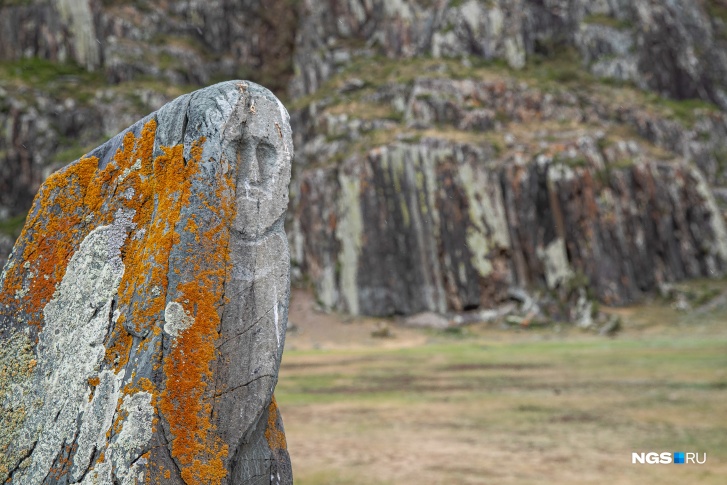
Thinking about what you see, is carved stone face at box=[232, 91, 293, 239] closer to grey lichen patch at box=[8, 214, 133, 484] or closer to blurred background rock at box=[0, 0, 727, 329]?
grey lichen patch at box=[8, 214, 133, 484]

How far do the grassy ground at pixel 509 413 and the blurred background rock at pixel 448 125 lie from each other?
Result: 633 inches

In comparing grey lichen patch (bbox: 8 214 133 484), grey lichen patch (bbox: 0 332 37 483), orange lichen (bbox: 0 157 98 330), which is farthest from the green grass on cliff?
grey lichen patch (bbox: 8 214 133 484)

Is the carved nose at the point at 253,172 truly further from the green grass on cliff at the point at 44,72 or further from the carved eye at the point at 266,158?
the green grass on cliff at the point at 44,72

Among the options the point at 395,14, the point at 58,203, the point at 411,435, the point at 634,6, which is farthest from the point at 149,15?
the point at 58,203

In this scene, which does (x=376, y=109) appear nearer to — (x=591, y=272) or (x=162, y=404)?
(x=591, y=272)

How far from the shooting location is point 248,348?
18.8 feet

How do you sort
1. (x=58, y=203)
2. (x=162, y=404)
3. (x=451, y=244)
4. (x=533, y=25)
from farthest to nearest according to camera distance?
(x=533, y=25) → (x=451, y=244) → (x=58, y=203) → (x=162, y=404)

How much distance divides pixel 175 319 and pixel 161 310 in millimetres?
154

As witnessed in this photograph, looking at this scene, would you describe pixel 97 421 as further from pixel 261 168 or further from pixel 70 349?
pixel 261 168

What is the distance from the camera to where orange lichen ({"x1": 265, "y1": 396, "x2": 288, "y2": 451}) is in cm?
611

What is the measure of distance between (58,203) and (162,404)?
250 cm

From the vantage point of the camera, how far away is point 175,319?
218 inches

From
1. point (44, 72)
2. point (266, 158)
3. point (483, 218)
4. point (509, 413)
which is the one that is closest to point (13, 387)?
point (266, 158)

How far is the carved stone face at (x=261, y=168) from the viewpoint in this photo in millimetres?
5891
